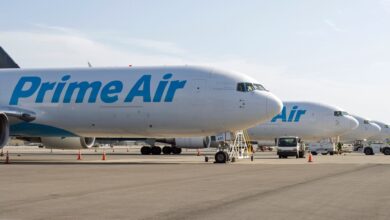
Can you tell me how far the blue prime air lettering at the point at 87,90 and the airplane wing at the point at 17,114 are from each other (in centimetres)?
50

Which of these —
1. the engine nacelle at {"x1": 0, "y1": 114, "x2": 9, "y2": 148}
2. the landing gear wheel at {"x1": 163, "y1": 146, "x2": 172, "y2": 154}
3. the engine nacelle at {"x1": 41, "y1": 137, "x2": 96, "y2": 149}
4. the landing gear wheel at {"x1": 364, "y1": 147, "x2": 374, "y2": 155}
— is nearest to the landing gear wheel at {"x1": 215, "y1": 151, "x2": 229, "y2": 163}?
the engine nacelle at {"x1": 41, "y1": 137, "x2": 96, "y2": 149}

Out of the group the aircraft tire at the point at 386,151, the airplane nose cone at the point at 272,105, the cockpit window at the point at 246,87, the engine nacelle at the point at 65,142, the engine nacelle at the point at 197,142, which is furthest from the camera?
the aircraft tire at the point at 386,151

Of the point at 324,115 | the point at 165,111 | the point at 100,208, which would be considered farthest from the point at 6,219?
the point at 324,115

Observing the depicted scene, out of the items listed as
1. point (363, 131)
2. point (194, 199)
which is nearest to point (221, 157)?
point (194, 199)

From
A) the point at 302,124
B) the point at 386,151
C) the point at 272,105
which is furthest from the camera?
the point at 386,151

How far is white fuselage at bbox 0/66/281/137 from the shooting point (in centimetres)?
3109

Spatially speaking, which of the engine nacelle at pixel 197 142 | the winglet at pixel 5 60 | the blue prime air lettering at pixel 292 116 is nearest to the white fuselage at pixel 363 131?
the blue prime air lettering at pixel 292 116

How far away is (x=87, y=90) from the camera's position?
32.9m

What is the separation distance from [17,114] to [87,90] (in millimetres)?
4105

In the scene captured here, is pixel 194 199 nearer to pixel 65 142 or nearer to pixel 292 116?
pixel 65 142

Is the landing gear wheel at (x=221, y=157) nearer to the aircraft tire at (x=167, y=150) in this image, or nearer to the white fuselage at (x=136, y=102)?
the white fuselage at (x=136, y=102)

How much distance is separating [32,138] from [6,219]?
27929mm

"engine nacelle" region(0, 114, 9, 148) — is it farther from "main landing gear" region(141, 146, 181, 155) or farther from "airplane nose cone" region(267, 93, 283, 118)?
"main landing gear" region(141, 146, 181, 155)

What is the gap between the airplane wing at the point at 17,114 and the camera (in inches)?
1292
